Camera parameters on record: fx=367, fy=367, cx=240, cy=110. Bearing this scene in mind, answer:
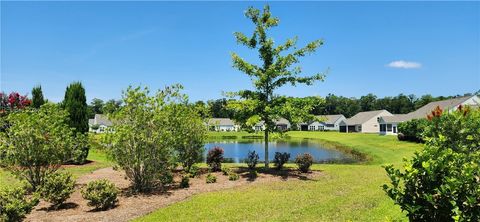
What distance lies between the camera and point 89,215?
10672 mm

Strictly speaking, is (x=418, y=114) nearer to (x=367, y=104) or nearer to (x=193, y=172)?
(x=193, y=172)

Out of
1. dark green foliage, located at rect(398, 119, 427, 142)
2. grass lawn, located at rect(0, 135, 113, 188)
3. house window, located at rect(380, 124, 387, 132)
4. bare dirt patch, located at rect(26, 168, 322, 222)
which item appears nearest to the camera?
bare dirt patch, located at rect(26, 168, 322, 222)

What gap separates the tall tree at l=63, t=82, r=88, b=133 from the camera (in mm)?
24237

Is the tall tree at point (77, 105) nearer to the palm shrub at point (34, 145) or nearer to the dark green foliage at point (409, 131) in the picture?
the palm shrub at point (34, 145)

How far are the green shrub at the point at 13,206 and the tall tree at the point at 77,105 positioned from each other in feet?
49.3

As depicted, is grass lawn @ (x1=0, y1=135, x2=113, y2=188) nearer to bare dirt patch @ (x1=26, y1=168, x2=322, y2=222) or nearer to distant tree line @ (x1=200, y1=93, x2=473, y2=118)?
bare dirt patch @ (x1=26, y1=168, x2=322, y2=222)

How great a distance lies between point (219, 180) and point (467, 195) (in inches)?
514

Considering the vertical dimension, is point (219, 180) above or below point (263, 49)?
below

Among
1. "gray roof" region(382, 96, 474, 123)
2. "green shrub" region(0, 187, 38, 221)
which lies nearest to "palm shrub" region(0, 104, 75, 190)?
"green shrub" region(0, 187, 38, 221)

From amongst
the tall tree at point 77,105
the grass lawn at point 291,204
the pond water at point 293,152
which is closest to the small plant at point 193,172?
the grass lawn at point 291,204

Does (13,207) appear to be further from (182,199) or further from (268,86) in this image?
(268,86)

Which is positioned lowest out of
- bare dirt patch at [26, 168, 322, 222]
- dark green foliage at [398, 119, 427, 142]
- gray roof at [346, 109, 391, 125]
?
bare dirt patch at [26, 168, 322, 222]

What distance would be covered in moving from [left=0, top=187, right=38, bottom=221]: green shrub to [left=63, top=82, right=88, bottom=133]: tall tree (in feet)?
49.3

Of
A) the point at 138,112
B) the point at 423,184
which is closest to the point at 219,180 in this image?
the point at 138,112
